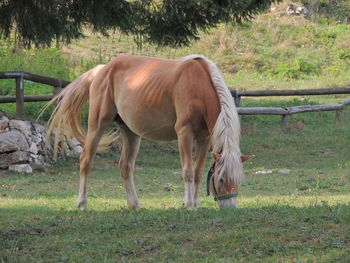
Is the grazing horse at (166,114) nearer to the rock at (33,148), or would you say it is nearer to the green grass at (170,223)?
the green grass at (170,223)

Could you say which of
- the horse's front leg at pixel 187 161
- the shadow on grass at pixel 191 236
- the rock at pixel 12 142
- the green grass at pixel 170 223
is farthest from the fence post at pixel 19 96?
the shadow on grass at pixel 191 236

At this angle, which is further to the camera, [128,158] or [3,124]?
[3,124]

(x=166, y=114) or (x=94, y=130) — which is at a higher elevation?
(x=166, y=114)

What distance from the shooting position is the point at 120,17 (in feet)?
32.8

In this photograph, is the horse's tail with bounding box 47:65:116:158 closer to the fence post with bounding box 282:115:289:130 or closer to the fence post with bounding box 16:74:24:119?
the fence post with bounding box 16:74:24:119

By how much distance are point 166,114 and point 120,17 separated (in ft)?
6.56

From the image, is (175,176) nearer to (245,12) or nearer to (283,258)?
(245,12)

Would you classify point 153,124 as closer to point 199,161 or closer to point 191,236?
point 199,161

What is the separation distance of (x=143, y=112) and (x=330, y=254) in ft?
12.7

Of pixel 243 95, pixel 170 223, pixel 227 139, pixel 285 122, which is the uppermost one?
pixel 227 139

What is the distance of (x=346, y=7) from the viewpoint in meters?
31.5

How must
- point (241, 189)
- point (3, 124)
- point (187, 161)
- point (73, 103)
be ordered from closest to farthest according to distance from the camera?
point (187, 161)
point (73, 103)
point (241, 189)
point (3, 124)

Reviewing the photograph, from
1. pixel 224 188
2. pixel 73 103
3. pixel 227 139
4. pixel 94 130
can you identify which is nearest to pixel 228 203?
pixel 224 188

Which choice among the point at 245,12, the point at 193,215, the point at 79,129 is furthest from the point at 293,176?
the point at 193,215
